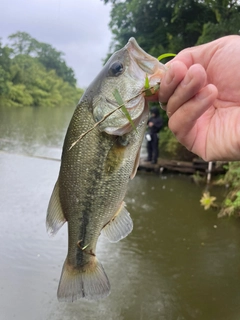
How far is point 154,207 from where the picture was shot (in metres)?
7.42

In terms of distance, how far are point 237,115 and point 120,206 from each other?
0.90 m

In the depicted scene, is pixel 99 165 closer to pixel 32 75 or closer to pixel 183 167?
pixel 183 167

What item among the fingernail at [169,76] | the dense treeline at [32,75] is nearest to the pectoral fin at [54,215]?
the fingernail at [169,76]

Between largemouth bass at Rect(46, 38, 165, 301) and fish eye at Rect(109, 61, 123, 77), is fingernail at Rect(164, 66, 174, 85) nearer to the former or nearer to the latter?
largemouth bass at Rect(46, 38, 165, 301)

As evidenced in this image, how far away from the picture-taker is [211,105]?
2.06 m

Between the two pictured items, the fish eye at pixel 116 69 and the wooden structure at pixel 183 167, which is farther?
the wooden structure at pixel 183 167

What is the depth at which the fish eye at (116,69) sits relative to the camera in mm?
2078

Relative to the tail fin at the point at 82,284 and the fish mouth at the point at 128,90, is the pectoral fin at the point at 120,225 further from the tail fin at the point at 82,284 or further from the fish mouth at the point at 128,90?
the fish mouth at the point at 128,90

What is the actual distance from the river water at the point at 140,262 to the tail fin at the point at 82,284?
Answer: 5.03 feet

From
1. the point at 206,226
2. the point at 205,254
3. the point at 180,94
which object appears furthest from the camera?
the point at 206,226

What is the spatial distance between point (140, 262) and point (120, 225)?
9.14ft

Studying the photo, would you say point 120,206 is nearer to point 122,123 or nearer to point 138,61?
point 122,123

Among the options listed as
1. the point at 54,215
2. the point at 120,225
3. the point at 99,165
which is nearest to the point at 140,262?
the point at 120,225

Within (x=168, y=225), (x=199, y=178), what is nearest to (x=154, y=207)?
(x=168, y=225)
